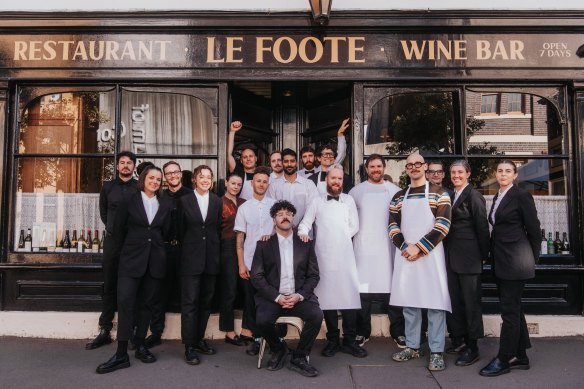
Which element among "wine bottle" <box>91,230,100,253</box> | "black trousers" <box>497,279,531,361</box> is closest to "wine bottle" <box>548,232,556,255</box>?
"black trousers" <box>497,279,531,361</box>

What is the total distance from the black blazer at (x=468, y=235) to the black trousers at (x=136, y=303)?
3111 millimetres

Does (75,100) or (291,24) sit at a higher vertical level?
(291,24)

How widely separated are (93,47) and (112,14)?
1.68 feet

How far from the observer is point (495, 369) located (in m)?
4.00

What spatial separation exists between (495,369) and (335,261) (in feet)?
6.01

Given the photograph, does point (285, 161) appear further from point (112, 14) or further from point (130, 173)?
point (112, 14)

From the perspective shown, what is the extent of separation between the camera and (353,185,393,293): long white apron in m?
4.66

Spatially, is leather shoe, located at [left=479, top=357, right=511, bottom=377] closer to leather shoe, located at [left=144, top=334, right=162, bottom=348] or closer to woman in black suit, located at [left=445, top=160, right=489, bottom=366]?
woman in black suit, located at [left=445, top=160, right=489, bottom=366]

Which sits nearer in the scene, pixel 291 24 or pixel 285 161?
pixel 285 161

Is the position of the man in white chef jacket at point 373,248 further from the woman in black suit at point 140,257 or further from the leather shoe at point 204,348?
the woman in black suit at point 140,257

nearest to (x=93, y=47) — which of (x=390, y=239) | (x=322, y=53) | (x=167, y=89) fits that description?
(x=167, y=89)

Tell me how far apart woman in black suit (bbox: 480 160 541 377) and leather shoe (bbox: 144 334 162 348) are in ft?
11.5

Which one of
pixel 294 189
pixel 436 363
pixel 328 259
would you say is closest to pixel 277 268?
pixel 328 259

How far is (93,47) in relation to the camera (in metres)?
5.67
